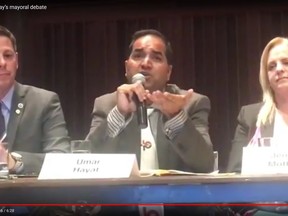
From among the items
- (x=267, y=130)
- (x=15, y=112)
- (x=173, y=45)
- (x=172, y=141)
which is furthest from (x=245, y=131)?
(x=173, y=45)

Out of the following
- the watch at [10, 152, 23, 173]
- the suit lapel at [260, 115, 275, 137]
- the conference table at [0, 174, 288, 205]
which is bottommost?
the conference table at [0, 174, 288, 205]

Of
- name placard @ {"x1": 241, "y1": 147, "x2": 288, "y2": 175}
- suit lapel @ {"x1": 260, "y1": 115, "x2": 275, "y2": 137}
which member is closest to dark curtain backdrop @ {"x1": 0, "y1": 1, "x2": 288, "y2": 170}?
suit lapel @ {"x1": 260, "y1": 115, "x2": 275, "y2": 137}

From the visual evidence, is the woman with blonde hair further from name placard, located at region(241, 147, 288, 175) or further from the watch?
the watch

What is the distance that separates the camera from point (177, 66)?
3176mm

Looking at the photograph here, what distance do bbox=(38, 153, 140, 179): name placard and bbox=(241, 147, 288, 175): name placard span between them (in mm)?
316

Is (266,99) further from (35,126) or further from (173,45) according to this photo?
(173,45)

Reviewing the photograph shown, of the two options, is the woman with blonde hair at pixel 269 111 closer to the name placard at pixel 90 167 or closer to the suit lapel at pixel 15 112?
the name placard at pixel 90 167

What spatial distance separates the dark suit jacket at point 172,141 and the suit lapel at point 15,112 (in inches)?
11.0

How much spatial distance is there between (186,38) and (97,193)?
1761 millimetres

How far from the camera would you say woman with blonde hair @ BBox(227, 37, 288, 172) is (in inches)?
84.0

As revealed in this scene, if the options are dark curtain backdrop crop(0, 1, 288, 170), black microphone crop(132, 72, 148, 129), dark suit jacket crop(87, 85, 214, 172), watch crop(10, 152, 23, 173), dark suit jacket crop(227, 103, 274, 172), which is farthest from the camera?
dark curtain backdrop crop(0, 1, 288, 170)

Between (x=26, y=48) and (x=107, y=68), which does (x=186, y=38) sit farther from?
(x=26, y=48)

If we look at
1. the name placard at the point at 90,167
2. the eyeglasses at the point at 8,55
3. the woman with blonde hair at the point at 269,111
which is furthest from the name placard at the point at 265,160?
the eyeglasses at the point at 8,55

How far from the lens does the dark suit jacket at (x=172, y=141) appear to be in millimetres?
2004
